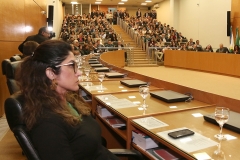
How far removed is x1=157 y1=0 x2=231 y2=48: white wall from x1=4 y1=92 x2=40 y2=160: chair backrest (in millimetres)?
12995

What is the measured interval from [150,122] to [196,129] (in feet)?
1.01

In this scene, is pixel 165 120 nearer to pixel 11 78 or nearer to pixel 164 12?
pixel 11 78

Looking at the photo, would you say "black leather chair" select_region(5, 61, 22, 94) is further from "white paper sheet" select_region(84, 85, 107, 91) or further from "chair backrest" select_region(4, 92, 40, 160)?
"chair backrest" select_region(4, 92, 40, 160)

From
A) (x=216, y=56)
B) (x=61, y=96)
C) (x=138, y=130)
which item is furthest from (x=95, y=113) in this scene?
(x=216, y=56)

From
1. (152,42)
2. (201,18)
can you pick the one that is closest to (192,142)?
(152,42)

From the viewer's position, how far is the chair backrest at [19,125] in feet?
3.68

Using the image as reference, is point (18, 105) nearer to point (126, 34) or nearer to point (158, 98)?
point (158, 98)

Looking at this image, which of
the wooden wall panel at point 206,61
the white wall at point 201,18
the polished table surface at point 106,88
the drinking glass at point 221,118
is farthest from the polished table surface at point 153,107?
the white wall at point 201,18

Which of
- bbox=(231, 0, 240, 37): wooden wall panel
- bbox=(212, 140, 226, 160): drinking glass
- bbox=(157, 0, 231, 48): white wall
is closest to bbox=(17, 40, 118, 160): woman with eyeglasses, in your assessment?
bbox=(212, 140, 226, 160): drinking glass

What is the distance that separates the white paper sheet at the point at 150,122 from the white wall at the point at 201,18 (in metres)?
12.1

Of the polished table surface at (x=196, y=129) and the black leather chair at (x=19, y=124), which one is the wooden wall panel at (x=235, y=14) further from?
the black leather chair at (x=19, y=124)

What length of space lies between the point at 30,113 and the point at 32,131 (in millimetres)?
75

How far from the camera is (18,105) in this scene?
45.6 inches

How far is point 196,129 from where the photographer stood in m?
1.69
